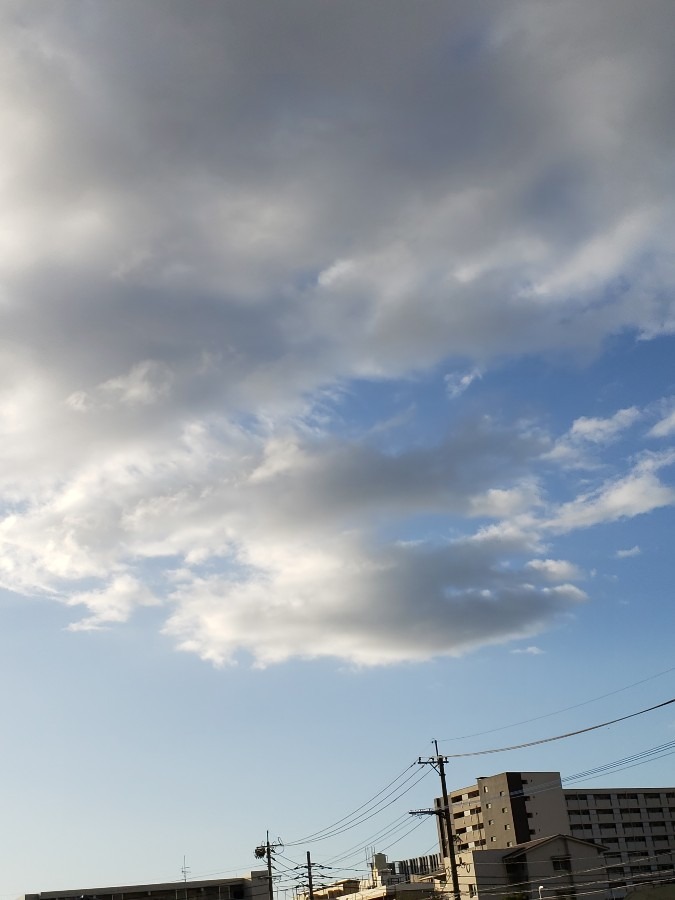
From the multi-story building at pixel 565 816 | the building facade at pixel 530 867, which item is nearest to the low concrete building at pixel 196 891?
the building facade at pixel 530 867

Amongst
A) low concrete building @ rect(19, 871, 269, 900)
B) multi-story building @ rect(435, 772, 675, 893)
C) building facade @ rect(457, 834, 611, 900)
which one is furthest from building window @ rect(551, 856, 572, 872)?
multi-story building @ rect(435, 772, 675, 893)

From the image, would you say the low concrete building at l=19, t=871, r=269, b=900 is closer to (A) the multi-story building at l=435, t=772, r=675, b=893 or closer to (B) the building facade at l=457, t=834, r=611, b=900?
(B) the building facade at l=457, t=834, r=611, b=900

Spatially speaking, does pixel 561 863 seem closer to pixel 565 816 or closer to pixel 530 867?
pixel 530 867

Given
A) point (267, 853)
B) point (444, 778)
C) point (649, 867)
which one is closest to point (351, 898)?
point (267, 853)

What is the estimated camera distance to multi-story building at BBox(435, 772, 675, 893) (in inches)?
6147

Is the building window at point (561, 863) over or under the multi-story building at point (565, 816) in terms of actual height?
under

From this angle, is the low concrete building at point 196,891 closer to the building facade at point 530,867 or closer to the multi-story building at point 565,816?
the building facade at point 530,867

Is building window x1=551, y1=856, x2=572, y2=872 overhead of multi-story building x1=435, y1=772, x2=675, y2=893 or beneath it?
beneath

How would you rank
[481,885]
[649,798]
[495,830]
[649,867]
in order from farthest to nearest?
[649,798], [649,867], [495,830], [481,885]

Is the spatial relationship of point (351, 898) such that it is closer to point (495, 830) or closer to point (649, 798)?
point (495, 830)

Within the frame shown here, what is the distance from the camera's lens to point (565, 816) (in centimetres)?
16025

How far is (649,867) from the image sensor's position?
557ft

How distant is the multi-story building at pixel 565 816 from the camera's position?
15612 centimetres

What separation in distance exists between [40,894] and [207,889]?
17294mm
